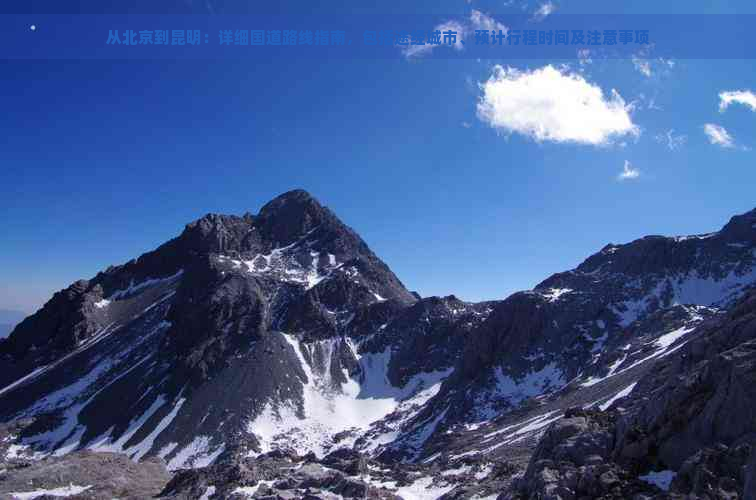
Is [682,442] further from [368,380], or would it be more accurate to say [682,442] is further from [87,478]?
[368,380]

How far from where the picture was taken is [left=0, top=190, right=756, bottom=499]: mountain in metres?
37.4

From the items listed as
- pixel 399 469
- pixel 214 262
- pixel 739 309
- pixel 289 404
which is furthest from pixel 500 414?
pixel 214 262

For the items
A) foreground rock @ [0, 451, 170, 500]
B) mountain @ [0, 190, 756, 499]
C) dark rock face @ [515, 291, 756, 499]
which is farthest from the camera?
foreground rock @ [0, 451, 170, 500]

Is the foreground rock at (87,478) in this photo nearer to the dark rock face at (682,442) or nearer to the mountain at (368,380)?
the mountain at (368,380)

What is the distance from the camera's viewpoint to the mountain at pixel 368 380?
37.4m

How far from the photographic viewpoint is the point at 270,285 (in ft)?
603

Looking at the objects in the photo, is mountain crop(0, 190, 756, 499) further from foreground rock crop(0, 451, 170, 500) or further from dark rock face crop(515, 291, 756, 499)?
foreground rock crop(0, 451, 170, 500)

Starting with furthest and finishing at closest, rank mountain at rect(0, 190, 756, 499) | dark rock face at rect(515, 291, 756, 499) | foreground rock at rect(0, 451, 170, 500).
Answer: foreground rock at rect(0, 451, 170, 500) < mountain at rect(0, 190, 756, 499) < dark rock face at rect(515, 291, 756, 499)

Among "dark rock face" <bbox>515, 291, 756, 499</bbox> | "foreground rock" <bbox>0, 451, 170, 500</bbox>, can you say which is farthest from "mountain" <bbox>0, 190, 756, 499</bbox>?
"foreground rock" <bbox>0, 451, 170, 500</bbox>

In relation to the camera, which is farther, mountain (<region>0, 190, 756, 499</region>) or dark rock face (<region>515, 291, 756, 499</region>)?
mountain (<region>0, 190, 756, 499</region>)

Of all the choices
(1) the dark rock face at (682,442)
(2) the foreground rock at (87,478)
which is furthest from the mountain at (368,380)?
(2) the foreground rock at (87,478)

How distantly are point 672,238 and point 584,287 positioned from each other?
3050 cm

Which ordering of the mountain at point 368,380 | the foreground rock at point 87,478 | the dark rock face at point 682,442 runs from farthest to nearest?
the foreground rock at point 87,478, the mountain at point 368,380, the dark rock face at point 682,442

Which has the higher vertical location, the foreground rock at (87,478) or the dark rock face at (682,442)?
the dark rock face at (682,442)
